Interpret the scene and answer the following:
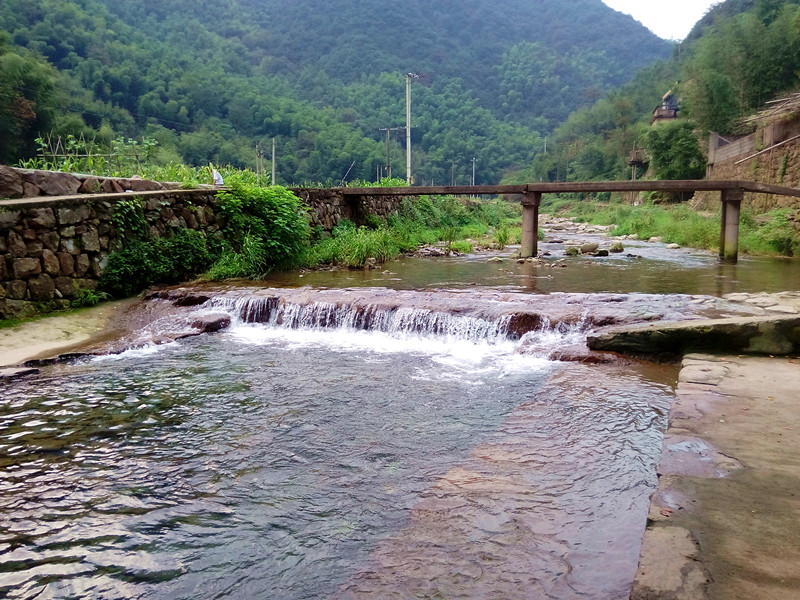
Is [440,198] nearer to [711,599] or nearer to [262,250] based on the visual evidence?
[262,250]

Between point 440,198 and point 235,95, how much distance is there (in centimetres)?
A: 3853

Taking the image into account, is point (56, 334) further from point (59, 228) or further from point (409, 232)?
point (409, 232)

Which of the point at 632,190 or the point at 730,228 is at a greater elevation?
the point at 632,190

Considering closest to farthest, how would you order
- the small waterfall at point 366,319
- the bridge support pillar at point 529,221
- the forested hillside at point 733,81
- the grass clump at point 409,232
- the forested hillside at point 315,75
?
the small waterfall at point 366,319
the grass clump at point 409,232
the bridge support pillar at point 529,221
the forested hillside at point 733,81
the forested hillside at point 315,75

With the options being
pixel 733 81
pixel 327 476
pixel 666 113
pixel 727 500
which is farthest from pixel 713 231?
pixel 666 113

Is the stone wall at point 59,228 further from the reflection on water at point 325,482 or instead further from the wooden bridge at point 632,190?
the wooden bridge at point 632,190

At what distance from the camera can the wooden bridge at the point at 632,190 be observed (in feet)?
48.5

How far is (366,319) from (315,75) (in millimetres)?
81197

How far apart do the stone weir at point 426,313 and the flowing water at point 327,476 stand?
0.74m

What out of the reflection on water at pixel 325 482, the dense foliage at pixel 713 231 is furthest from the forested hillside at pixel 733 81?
the reflection on water at pixel 325 482

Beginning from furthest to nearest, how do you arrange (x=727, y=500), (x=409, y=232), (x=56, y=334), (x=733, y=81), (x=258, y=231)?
(x=733, y=81), (x=409, y=232), (x=258, y=231), (x=56, y=334), (x=727, y=500)

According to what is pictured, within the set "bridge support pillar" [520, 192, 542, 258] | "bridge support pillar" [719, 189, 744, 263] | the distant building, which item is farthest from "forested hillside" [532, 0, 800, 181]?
"bridge support pillar" [520, 192, 542, 258]

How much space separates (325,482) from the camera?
419cm

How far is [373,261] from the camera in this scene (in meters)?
16.1
